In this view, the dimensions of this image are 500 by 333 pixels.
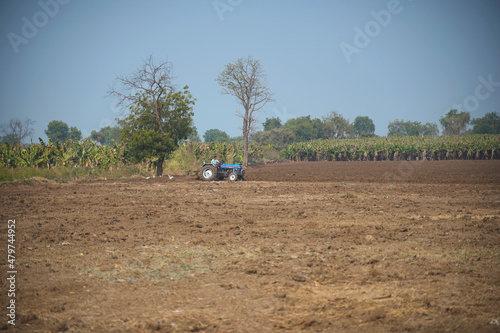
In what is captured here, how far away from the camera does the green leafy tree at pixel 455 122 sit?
427 ft

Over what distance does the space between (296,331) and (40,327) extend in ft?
9.36

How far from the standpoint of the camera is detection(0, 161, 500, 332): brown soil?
4680 mm

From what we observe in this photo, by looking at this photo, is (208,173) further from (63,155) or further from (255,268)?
(255,268)

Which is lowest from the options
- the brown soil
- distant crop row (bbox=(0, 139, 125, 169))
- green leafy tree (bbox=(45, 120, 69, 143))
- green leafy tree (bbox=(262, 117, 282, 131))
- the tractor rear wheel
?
the brown soil

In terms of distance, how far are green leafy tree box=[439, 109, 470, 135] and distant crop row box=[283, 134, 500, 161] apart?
175 ft

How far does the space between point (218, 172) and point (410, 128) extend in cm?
14414

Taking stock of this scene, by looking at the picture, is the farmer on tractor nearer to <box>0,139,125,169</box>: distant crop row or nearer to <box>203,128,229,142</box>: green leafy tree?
<box>0,139,125,169</box>: distant crop row

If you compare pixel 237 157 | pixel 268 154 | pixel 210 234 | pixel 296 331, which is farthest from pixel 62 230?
A: pixel 268 154

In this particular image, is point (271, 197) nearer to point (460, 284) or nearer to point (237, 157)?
point (460, 284)

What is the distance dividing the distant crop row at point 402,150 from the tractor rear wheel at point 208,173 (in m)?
59.6

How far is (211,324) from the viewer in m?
4.53

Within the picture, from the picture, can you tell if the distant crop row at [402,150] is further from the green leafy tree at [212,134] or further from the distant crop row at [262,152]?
the green leafy tree at [212,134]

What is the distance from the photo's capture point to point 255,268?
6.54 meters

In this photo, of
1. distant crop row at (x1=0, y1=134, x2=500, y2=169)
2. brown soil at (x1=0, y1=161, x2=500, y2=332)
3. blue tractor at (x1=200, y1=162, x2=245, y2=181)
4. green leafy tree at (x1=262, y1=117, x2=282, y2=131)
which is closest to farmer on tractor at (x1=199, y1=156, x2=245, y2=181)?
blue tractor at (x1=200, y1=162, x2=245, y2=181)
